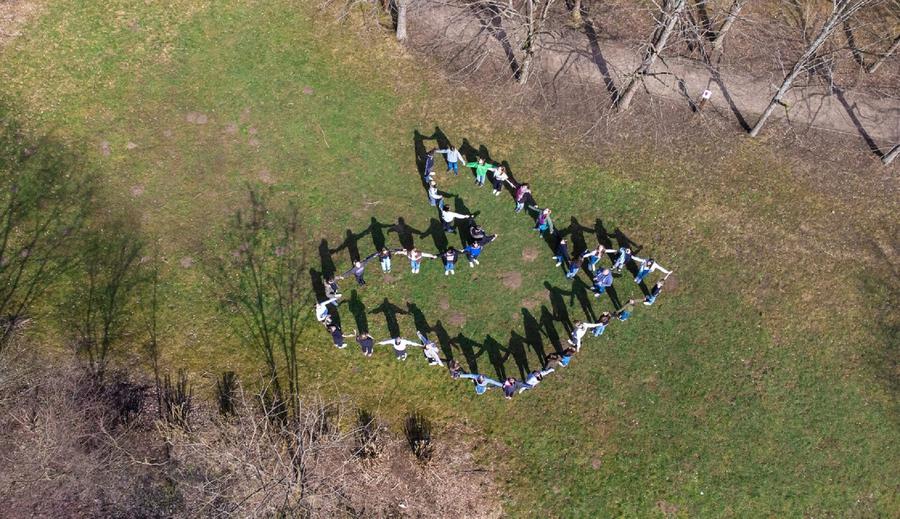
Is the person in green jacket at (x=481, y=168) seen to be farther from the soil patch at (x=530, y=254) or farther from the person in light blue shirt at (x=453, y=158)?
the soil patch at (x=530, y=254)

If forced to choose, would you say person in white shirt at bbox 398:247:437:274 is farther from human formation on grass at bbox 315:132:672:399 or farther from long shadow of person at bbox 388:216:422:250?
long shadow of person at bbox 388:216:422:250

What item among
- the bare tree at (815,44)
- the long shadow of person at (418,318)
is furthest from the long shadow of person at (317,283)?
the bare tree at (815,44)

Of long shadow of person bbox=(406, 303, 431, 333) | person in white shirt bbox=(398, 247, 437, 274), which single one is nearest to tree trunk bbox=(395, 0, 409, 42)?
person in white shirt bbox=(398, 247, 437, 274)

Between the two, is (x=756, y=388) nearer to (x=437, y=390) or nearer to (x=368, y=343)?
(x=437, y=390)

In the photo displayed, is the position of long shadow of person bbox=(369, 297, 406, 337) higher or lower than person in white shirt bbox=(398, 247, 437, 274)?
lower

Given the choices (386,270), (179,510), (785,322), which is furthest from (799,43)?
(179,510)

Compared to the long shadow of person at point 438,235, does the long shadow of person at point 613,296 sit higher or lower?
lower
